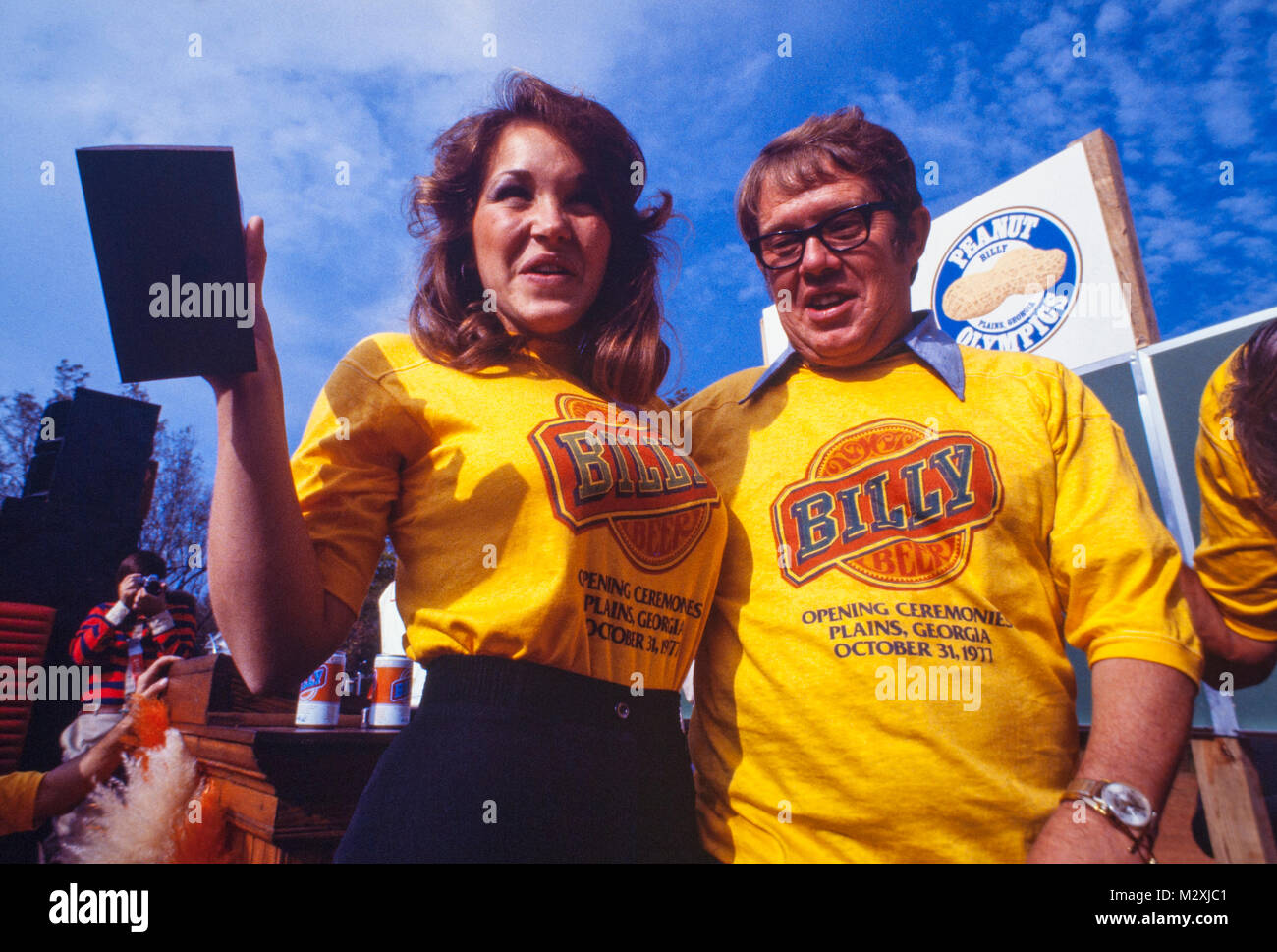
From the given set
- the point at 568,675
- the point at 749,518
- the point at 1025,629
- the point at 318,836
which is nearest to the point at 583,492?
the point at 568,675

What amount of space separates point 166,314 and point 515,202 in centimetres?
98

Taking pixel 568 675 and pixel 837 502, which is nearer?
pixel 568 675

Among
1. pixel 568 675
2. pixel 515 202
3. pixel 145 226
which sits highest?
pixel 515 202

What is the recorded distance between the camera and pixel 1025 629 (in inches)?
65.0

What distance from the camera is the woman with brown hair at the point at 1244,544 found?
6.63 feet

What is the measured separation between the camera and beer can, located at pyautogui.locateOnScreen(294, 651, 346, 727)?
281 centimetres

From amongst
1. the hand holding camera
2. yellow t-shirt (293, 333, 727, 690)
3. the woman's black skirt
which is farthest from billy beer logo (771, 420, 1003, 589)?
the hand holding camera

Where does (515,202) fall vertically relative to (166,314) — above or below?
above

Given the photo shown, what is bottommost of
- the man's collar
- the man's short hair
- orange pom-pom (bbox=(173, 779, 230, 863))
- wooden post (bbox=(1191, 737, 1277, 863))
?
wooden post (bbox=(1191, 737, 1277, 863))

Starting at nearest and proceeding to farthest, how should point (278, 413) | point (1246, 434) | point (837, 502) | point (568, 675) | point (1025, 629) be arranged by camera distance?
1. point (278, 413)
2. point (568, 675)
3. point (1025, 629)
4. point (837, 502)
5. point (1246, 434)

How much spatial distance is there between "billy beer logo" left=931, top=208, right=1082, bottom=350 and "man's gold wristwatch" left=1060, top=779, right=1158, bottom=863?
115 inches

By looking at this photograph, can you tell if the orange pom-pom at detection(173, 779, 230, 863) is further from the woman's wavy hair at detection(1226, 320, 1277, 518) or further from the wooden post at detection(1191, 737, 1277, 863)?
the wooden post at detection(1191, 737, 1277, 863)

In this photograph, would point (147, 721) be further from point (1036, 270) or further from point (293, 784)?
point (1036, 270)

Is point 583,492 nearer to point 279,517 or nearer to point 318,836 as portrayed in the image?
point 279,517
